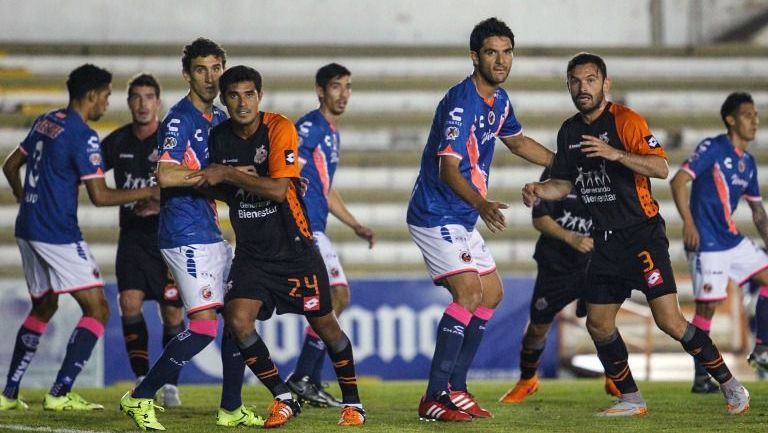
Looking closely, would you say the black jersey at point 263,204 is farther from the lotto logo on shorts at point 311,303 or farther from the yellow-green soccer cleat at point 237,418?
the yellow-green soccer cleat at point 237,418

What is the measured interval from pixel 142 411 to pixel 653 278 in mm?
3033

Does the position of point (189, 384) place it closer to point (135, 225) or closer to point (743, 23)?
point (135, 225)

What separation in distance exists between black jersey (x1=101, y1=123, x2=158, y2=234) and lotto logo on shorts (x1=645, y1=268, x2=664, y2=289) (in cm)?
357

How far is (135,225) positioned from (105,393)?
193cm

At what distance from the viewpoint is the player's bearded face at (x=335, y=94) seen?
915cm

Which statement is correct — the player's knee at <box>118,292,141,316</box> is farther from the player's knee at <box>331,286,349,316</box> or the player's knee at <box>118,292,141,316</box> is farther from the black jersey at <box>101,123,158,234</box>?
the player's knee at <box>331,286,349,316</box>

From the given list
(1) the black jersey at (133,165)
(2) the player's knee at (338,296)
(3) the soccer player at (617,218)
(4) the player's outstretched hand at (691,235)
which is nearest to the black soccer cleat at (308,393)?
(2) the player's knee at (338,296)

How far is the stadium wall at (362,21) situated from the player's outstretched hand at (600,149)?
33.4ft

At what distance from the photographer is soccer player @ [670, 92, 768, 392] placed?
9.57 meters

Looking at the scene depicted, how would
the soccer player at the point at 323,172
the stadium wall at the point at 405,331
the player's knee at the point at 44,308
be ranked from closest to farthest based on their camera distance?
1. the player's knee at the point at 44,308
2. the soccer player at the point at 323,172
3. the stadium wall at the point at 405,331

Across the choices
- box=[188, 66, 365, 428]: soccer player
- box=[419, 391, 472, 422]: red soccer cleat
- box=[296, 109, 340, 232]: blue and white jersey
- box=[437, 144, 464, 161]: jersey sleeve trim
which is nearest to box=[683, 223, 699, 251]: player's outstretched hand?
box=[296, 109, 340, 232]: blue and white jersey

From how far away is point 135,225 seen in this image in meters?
9.02

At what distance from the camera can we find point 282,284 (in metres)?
7.02

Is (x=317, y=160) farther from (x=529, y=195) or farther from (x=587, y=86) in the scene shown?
(x=587, y=86)
